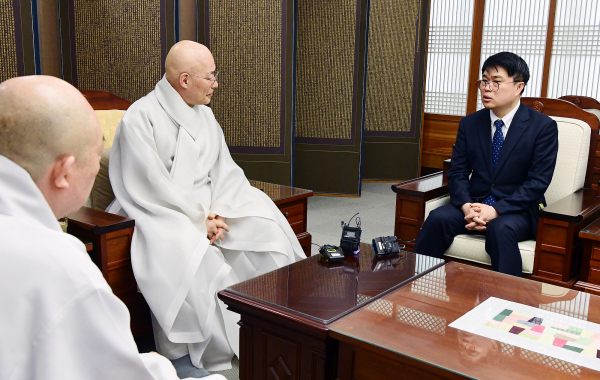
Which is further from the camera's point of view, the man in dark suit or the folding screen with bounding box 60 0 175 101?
the folding screen with bounding box 60 0 175 101

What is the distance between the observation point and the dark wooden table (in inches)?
68.6

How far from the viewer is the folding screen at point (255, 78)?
455cm

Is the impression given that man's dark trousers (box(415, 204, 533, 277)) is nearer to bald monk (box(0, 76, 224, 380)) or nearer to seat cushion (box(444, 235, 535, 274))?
seat cushion (box(444, 235, 535, 274))

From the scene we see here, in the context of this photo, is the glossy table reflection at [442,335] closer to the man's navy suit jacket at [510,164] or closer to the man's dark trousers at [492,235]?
the man's dark trousers at [492,235]

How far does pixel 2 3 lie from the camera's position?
326cm

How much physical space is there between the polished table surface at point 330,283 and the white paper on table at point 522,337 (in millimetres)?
307

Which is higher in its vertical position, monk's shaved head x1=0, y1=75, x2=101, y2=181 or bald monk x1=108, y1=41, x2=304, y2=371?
monk's shaved head x1=0, y1=75, x2=101, y2=181

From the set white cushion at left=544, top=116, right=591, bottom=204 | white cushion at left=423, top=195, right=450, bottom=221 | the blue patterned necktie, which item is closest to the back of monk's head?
white cushion at left=423, top=195, right=450, bottom=221

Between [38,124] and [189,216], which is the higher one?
[38,124]

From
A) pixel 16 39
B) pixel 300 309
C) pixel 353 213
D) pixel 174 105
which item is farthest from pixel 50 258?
pixel 353 213

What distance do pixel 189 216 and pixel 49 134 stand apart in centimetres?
164

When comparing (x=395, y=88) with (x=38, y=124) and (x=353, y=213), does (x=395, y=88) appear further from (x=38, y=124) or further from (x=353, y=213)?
(x=38, y=124)

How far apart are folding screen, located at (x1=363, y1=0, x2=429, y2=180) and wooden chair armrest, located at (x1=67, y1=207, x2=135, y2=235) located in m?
4.20

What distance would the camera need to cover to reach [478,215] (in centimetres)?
285
